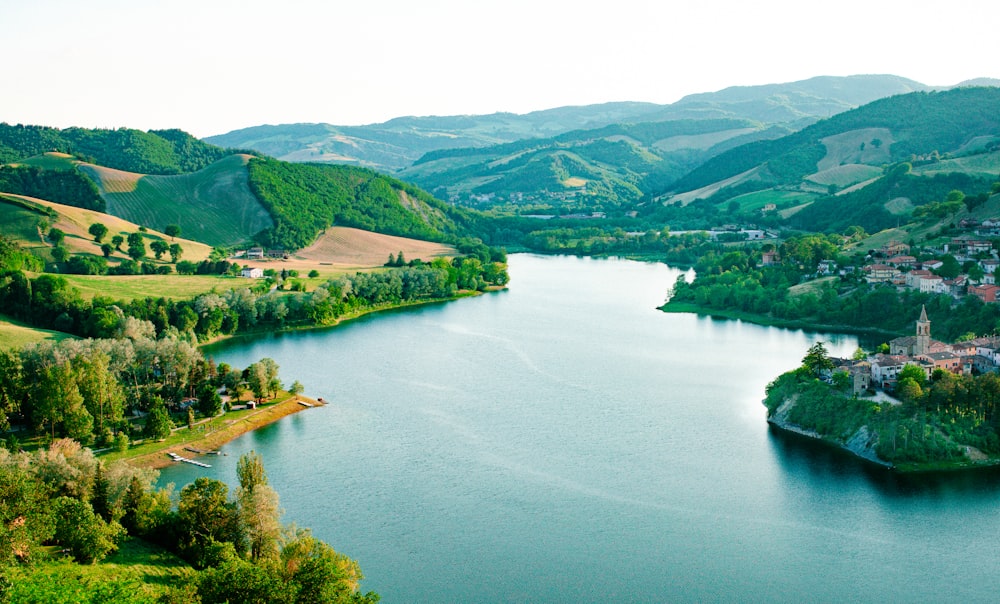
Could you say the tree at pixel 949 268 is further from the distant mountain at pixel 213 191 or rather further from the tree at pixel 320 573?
the distant mountain at pixel 213 191

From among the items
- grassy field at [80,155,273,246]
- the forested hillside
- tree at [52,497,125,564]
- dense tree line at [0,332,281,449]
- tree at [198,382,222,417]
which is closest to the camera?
tree at [52,497,125,564]

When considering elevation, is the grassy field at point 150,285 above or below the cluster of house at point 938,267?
below

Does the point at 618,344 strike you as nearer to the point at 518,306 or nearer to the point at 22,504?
the point at 518,306

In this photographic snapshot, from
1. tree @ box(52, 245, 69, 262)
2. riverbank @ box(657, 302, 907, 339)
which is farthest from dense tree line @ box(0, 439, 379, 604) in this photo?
tree @ box(52, 245, 69, 262)

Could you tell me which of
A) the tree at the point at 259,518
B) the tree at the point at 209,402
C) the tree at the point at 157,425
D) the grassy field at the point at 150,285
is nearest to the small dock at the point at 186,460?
the tree at the point at 157,425

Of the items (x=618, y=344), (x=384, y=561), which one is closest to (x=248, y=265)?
(x=618, y=344)

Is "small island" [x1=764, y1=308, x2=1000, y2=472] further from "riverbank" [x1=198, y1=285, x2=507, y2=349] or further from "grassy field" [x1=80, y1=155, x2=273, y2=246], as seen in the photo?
"grassy field" [x1=80, y1=155, x2=273, y2=246]
